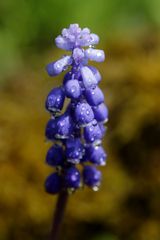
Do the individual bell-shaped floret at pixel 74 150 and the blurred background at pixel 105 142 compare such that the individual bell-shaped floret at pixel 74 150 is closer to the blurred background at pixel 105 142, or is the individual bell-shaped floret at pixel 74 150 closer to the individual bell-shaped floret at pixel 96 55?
the individual bell-shaped floret at pixel 96 55

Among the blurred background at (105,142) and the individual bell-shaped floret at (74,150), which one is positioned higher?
the blurred background at (105,142)

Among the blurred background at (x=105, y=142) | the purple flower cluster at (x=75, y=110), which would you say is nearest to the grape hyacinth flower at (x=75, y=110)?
the purple flower cluster at (x=75, y=110)

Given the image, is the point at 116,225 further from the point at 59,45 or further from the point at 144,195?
the point at 59,45

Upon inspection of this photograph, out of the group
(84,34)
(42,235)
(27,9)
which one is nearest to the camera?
(84,34)

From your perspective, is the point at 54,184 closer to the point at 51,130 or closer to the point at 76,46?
the point at 51,130

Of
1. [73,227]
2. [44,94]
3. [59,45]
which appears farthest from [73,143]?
[44,94]

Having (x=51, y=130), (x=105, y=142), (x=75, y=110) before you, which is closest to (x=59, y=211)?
(x=51, y=130)
